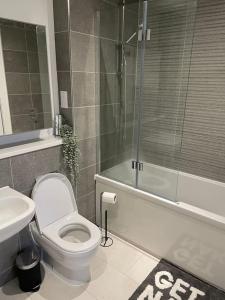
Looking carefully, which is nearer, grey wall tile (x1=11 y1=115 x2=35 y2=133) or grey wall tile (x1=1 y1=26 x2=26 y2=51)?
grey wall tile (x1=1 y1=26 x2=26 y2=51)

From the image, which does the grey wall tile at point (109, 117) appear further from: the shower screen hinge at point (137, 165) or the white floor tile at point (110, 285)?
the white floor tile at point (110, 285)

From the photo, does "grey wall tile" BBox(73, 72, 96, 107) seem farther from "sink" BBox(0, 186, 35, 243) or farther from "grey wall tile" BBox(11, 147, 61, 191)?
"sink" BBox(0, 186, 35, 243)

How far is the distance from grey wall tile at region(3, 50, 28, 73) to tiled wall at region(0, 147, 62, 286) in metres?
0.65

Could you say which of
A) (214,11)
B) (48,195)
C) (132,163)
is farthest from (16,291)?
(214,11)

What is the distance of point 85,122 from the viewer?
209 centimetres

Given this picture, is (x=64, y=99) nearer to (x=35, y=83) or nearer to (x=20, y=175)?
(x=35, y=83)

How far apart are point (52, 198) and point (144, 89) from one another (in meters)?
1.37

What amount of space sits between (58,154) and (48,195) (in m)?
0.36

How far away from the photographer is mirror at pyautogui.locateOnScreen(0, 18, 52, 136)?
5.36 feet

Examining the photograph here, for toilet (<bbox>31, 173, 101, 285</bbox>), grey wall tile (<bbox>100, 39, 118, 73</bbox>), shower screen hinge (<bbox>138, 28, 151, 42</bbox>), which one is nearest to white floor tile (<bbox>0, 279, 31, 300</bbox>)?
toilet (<bbox>31, 173, 101, 285</bbox>)

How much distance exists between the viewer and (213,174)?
2.32 meters

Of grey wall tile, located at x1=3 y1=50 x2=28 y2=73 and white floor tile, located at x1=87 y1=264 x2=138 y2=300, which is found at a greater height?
grey wall tile, located at x1=3 y1=50 x2=28 y2=73

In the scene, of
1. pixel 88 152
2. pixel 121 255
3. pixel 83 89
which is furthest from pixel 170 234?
pixel 83 89

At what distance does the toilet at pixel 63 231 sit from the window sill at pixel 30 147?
261 millimetres
